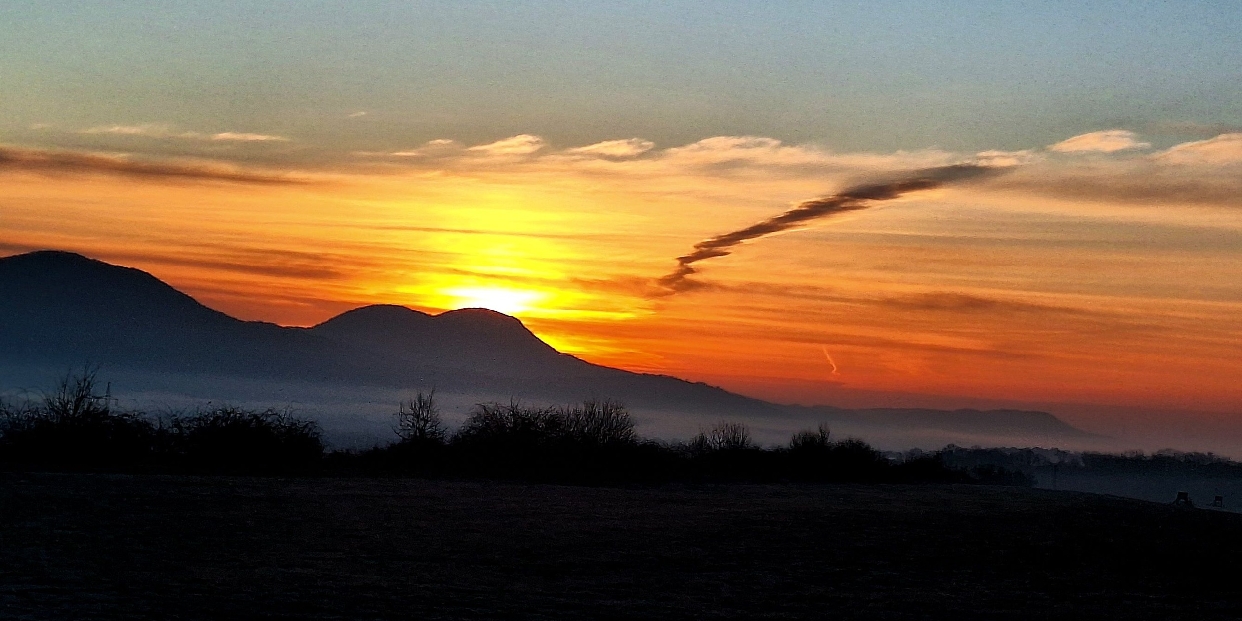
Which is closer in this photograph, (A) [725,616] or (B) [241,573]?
(A) [725,616]

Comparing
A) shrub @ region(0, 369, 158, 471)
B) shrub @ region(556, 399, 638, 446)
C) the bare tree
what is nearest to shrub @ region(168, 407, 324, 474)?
shrub @ region(0, 369, 158, 471)

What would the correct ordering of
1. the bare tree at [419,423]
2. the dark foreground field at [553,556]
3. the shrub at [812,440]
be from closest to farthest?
the dark foreground field at [553,556]
the bare tree at [419,423]
the shrub at [812,440]

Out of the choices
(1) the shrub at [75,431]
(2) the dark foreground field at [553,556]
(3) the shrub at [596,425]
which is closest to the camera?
(2) the dark foreground field at [553,556]

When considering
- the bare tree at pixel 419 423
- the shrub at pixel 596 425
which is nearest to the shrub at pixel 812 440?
the shrub at pixel 596 425

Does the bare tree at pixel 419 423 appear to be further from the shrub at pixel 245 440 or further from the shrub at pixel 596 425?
the shrub at pixel 596 425

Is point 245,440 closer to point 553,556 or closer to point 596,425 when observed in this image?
point 596,425

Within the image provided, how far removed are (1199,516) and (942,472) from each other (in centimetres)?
1179

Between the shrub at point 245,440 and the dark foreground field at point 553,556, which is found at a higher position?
the shrub at point 245,440

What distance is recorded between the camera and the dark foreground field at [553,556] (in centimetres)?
837

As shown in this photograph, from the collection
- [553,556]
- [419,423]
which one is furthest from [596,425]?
[553,556]

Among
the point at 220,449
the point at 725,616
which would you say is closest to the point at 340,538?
the point at 725,616

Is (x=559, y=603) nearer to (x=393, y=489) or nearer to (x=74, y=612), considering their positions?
(x=74, y=612)

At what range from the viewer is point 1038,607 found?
9.35 meters

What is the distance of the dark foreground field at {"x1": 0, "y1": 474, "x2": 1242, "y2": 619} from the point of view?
27.5ft
